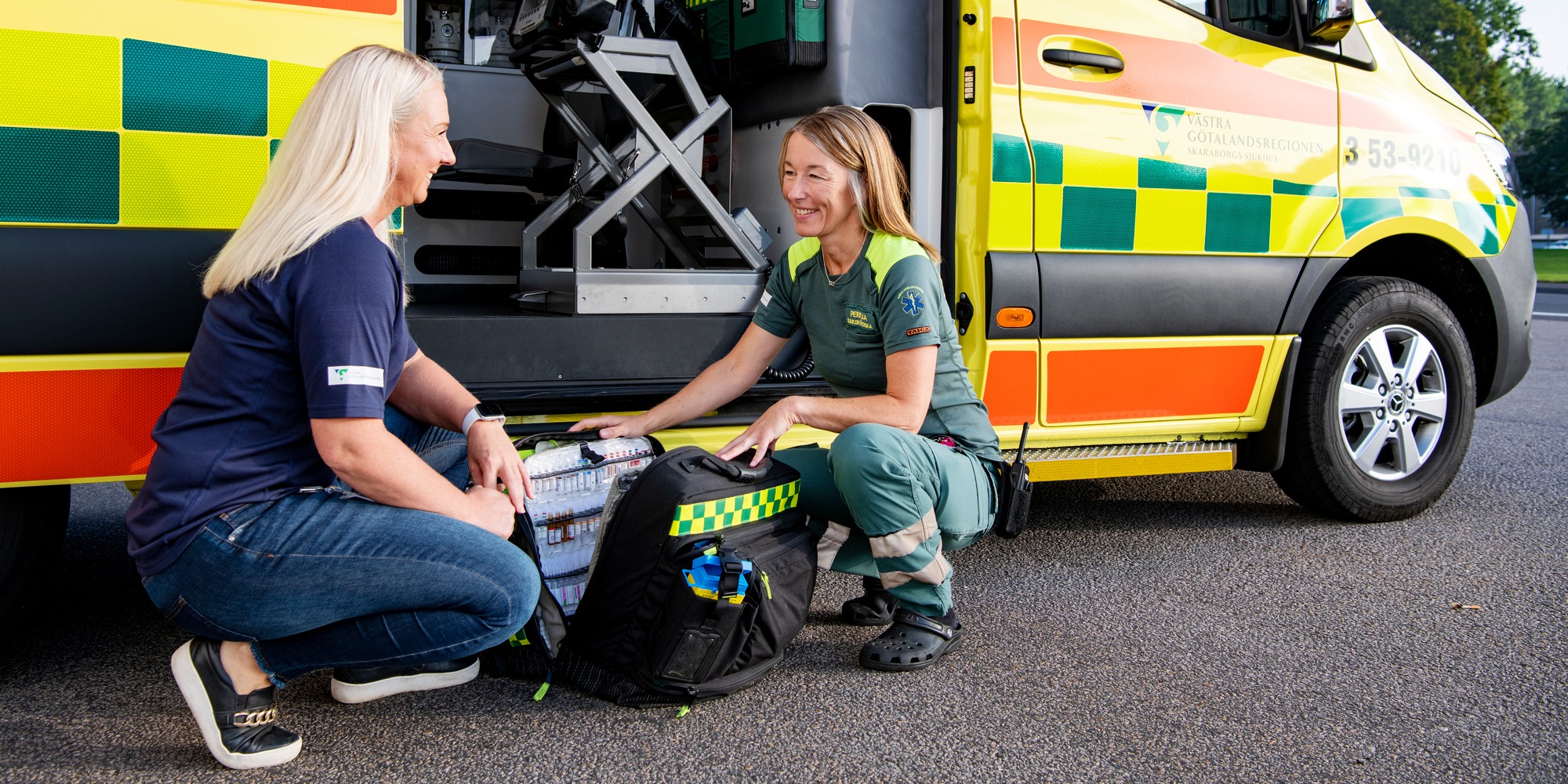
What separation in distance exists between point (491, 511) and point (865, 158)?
3.57ft

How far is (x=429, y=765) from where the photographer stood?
6.52 feet

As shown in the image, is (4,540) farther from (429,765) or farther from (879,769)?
(879,769)

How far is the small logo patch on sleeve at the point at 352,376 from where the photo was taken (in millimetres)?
1808

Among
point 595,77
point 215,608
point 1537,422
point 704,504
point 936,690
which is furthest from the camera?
point 1537,422

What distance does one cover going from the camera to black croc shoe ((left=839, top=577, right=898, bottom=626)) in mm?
2725

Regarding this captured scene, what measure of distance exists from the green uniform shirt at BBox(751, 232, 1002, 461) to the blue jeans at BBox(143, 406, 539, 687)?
0.93 m

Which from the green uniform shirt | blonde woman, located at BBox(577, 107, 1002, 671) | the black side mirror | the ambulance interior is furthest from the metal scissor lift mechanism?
the black side mirror

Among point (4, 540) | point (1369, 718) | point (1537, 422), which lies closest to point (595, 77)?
point (4, 540)

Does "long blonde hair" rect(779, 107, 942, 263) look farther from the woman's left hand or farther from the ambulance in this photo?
the ambulance

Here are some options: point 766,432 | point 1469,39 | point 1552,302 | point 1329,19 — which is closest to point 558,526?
point 766,432

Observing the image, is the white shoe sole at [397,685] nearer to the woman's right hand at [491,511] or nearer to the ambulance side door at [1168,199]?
the woman's right hand at [491,511]

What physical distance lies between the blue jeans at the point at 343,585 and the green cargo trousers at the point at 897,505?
672 millimetres

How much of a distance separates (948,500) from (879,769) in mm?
643

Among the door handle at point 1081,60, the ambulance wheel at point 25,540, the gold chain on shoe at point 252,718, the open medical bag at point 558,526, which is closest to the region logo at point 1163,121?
the door handle at point 1081,60
